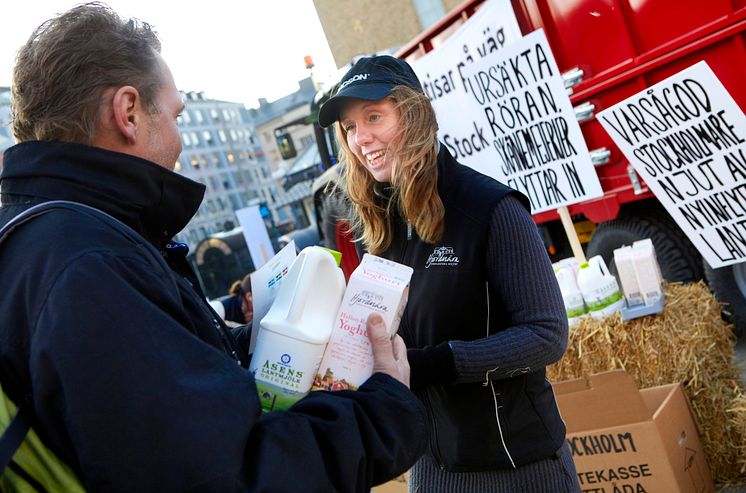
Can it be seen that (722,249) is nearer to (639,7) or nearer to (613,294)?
(613,294)

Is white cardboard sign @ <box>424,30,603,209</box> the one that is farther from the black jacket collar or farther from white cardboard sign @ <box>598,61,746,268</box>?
the black jacket collar

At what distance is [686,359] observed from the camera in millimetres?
3881

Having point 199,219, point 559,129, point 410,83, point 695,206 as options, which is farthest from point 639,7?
point 199,219

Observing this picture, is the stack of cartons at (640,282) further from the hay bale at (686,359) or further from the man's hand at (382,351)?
the man's hand at (382,351)

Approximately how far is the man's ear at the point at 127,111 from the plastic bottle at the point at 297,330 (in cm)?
44

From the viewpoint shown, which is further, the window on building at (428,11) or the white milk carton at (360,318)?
the window on building at (428,11)

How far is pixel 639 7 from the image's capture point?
468cm

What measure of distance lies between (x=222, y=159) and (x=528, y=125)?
318ft

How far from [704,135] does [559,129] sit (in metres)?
0.94

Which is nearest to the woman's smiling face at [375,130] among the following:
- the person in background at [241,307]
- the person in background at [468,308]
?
the person in background at [468,308]

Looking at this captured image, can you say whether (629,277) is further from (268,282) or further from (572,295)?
(268,282)

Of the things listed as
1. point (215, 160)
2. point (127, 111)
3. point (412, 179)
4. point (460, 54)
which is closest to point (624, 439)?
point (412, 179)

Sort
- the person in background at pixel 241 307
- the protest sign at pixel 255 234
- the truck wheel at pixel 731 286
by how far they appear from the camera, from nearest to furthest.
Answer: the truck wheel at pixel 731 286
the person in background at pixel 241 307
the protest sign at pixel 255 234

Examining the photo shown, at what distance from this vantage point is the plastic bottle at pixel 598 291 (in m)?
4.10
